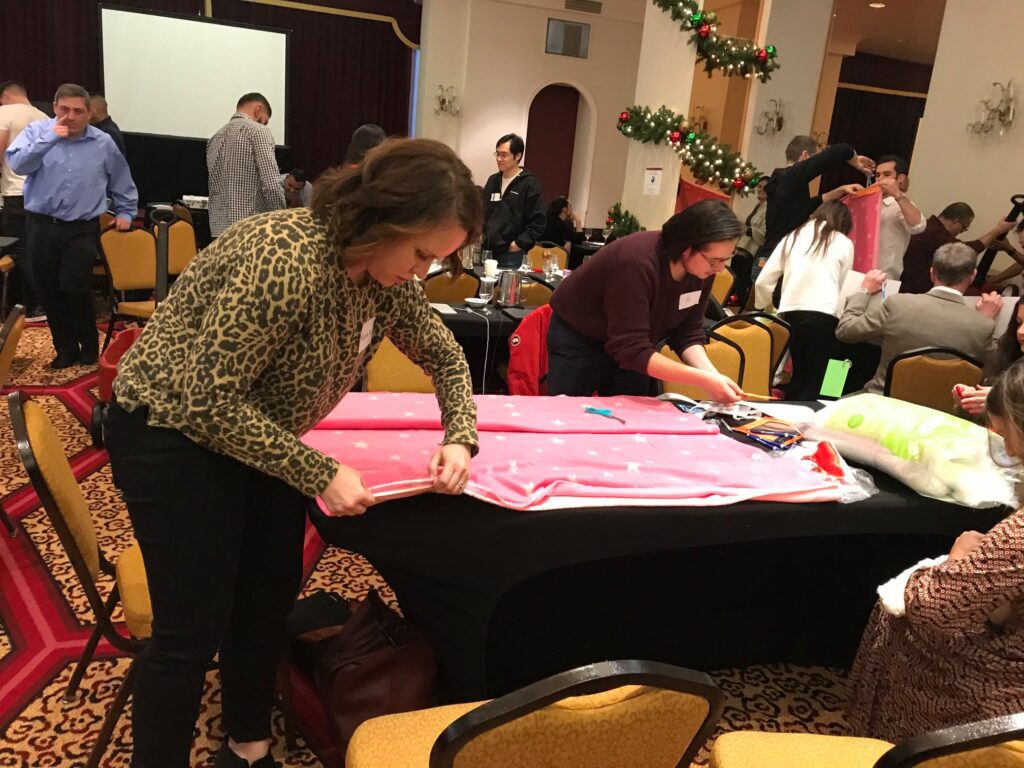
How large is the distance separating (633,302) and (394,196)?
3.95 ft

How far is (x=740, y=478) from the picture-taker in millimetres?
1737

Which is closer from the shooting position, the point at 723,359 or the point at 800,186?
the point at 723,359

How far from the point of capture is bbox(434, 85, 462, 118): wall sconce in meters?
8.57

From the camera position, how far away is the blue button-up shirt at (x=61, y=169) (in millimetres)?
4086

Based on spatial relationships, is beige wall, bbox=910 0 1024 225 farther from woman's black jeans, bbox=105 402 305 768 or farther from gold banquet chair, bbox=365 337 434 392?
woman's black jeans, bbox=105 402 305 768

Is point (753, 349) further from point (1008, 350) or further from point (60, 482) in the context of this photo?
point (60, 482)

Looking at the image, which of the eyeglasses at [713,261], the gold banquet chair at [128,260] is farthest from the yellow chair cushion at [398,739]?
the gold banquet chair at [128,260]

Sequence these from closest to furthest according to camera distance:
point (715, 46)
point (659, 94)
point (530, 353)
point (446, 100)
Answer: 1. point (530, 353)
2. point (715, 46)
3. point (659, 94)
4. point (446, 100)

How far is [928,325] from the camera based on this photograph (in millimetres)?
3217

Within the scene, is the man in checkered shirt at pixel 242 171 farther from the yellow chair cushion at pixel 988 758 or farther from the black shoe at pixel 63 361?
the yellow chair cushion at pixel 988 758

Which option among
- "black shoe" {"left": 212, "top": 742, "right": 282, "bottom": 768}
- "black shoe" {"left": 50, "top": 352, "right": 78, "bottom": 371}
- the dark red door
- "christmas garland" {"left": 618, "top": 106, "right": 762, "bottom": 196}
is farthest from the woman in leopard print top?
the dark red door

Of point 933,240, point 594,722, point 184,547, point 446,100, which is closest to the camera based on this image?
point 594,722

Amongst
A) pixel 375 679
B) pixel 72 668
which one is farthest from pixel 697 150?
pixel 72 668

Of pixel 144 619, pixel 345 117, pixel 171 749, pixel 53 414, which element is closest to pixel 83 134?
pixel 53 414
